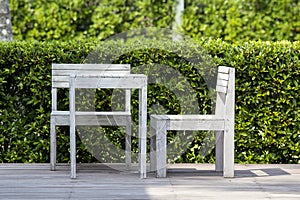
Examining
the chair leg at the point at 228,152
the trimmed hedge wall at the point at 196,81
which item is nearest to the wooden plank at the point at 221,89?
the chair leg at the point at 228,152

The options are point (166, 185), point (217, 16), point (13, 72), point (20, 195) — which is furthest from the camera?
point (217, 16)

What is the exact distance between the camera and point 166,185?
498 centimetres

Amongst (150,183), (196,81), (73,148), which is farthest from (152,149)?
(196,81)

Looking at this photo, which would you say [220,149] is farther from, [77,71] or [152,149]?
[77,71]

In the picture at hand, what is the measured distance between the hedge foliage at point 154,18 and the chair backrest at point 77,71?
3533 mm

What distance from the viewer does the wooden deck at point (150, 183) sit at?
4.65 metres

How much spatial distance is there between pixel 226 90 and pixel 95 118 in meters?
1.00

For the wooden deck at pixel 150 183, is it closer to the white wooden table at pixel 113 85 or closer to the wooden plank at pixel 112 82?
the white wooden table at pixel 113 85

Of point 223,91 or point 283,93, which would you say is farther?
point 283,93

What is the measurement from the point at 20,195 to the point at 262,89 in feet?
7.31

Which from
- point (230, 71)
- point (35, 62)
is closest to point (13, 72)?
point (35, 62)

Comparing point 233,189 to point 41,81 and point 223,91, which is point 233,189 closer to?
point 223,91

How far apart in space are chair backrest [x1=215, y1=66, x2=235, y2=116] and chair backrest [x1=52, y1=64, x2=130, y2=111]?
0.72 meters

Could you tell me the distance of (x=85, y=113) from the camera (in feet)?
17.8
